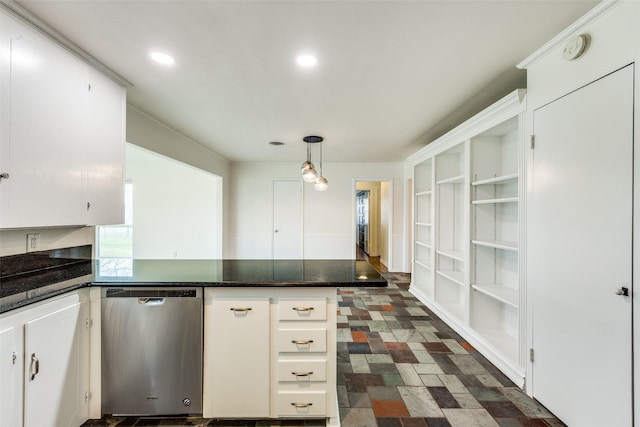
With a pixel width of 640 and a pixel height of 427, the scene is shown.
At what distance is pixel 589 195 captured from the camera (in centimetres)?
151

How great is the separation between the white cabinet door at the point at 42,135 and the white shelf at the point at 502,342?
11.3 feet

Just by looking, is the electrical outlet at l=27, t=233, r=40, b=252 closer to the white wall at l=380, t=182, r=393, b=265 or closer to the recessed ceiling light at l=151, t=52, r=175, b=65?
the recessed ceiling light at l=151, t=52, r=175, b=65

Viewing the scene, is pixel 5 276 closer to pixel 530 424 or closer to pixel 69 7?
pixel 69 7

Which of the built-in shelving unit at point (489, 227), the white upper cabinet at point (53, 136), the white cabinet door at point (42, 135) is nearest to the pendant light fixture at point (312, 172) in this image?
the built-in shelving unit at point (489, 227)

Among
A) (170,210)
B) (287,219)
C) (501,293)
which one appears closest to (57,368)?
(501,293)

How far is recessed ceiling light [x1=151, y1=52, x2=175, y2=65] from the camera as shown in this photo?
1.79 m

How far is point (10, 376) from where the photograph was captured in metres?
1.24

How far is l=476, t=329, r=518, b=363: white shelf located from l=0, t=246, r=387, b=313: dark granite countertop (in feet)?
4.85

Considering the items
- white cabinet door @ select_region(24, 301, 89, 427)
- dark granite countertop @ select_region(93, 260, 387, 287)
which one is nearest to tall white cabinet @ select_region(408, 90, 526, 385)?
dark granite countertop @ select_region(93, 260, 387, 287)

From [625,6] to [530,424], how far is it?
7.88ft

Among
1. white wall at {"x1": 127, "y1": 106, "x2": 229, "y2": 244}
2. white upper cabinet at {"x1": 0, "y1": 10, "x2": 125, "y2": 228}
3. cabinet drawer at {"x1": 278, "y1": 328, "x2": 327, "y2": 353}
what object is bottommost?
cabinet drawer at {"x1": 278, "y1": 328, "x2": 327, "y2": 353}

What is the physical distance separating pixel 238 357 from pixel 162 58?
6.76 feet

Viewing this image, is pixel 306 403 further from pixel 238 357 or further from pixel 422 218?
pixel 422 218

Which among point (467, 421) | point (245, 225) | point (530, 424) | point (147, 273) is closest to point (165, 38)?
point (147, 273)
